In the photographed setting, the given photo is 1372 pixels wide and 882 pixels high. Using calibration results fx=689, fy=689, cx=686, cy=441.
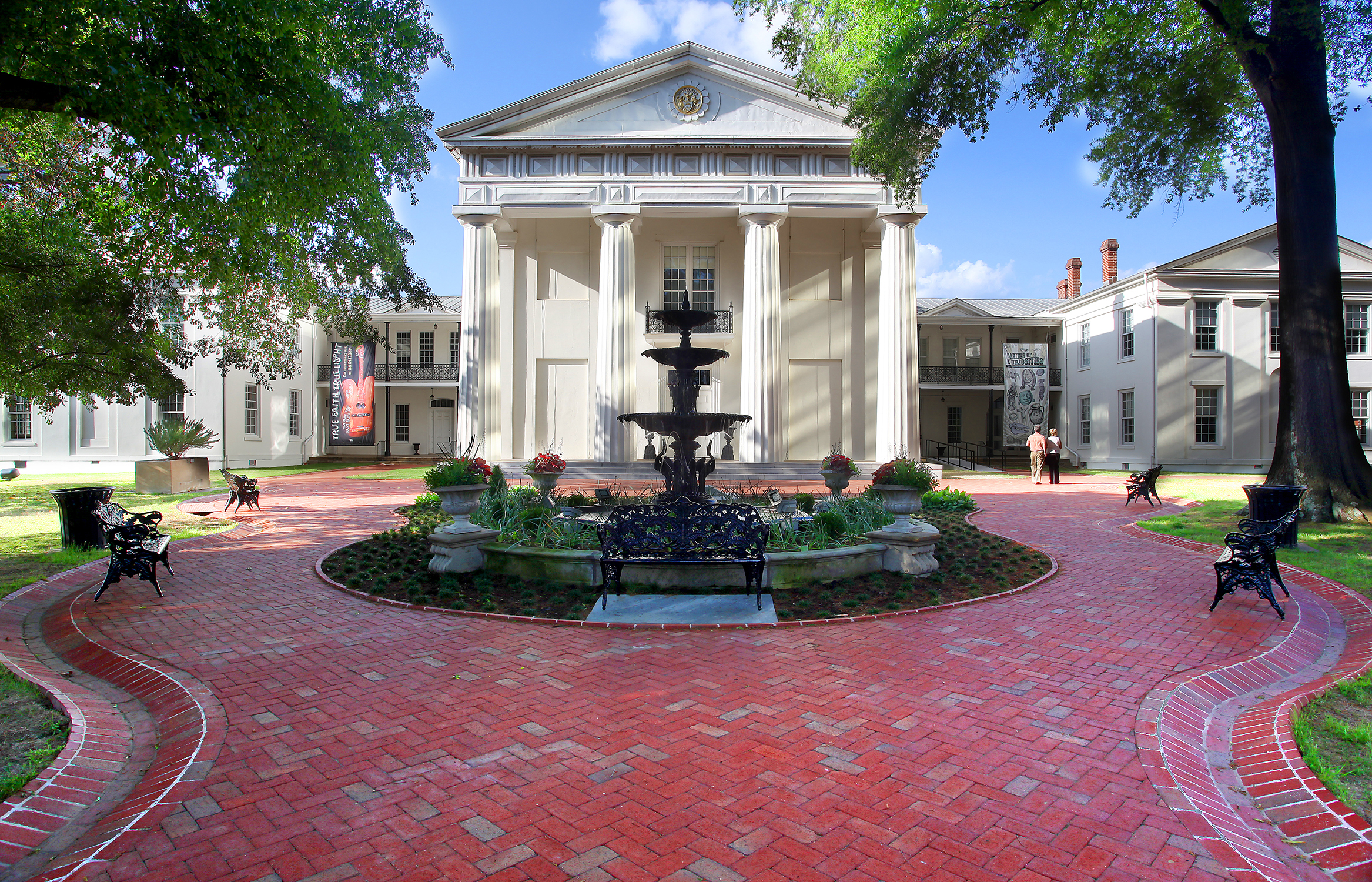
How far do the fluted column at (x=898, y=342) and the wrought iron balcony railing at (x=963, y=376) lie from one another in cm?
1066

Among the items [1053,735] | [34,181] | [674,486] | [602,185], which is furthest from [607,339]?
[1053,735]

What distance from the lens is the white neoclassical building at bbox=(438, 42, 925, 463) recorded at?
20.1m

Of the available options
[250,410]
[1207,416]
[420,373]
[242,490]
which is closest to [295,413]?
[250,410]

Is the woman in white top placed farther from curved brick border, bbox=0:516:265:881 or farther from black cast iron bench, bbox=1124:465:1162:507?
curved brick border, bbox=0:516:265:881

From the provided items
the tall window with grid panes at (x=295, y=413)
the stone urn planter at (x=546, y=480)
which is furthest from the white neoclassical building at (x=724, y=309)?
the stone urn planter at (x=546, y=480)

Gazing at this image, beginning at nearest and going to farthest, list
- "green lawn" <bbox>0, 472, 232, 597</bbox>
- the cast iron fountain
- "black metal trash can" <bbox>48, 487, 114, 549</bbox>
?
"green lawn" <bbox>0, 472, 232, 597</bbox>
"black metal trash can" <bbox>48, 487, 114, 549</bbox>
the cast iron fountain

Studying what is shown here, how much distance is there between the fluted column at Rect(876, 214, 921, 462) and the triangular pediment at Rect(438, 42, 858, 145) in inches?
133

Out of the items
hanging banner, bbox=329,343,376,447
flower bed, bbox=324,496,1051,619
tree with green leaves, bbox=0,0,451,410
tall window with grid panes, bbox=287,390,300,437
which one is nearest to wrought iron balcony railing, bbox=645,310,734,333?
hanging banner, bbox=329,343,376,447

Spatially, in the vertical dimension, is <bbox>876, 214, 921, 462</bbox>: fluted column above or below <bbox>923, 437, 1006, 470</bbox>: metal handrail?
above

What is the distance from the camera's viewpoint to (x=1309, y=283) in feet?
35.6

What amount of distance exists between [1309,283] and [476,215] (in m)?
19.1

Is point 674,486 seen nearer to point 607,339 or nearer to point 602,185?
point 607,339

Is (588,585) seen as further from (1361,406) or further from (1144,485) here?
(1361,406)

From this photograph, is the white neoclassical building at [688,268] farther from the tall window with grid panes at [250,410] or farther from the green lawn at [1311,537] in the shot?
the tall window with grid panes at [250,410]
